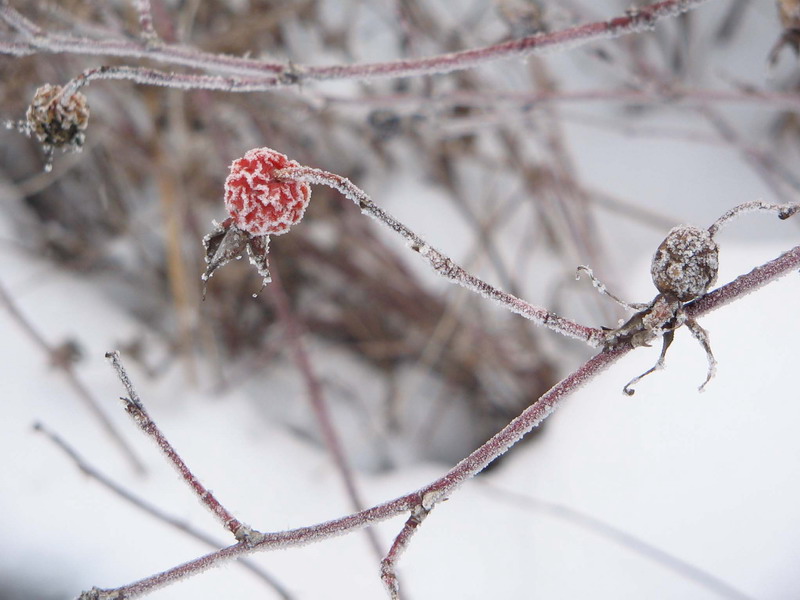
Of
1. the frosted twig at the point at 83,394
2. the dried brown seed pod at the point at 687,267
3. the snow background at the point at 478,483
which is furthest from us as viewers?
the frosted twig at the point at 83,394

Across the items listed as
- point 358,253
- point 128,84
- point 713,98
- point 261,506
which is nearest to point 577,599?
point 261,506

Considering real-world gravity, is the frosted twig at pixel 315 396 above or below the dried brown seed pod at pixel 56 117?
above

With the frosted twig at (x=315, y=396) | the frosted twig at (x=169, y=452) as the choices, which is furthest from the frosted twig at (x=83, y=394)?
the frosted twig at (x=169, y=452)

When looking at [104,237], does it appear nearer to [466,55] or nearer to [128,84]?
[128,84]

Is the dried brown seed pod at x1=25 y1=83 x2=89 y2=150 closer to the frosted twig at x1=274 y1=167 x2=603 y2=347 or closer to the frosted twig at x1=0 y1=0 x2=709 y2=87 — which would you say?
the frosted twig at x1=0 y1=0 x2=709 y2=87

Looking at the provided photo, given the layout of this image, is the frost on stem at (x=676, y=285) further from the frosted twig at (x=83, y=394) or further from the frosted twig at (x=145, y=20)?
the frosted twig at (x=83, y=394)

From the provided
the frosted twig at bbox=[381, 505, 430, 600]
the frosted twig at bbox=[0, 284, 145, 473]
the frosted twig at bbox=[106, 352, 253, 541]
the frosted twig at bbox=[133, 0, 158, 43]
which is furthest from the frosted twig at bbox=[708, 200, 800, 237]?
the frosted twig at bbox=[0, 284, 145, 473]
